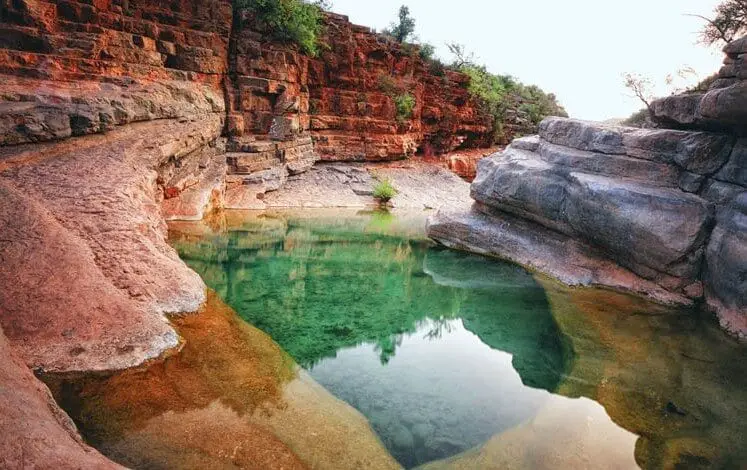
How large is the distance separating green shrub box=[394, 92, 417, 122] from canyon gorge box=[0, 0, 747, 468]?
2978mm

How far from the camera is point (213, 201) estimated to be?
1107 centimetres

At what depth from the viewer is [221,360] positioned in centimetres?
382

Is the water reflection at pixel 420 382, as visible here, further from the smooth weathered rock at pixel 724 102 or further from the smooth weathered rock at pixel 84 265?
the smooth weathered rock at pixel 724 102

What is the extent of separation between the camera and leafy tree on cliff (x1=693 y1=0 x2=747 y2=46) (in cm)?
854

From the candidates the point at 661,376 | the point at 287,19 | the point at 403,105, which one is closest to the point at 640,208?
the point at 661,376

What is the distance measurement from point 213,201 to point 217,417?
347 inches

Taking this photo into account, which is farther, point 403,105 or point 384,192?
point 403,105

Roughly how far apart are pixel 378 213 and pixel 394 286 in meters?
6.81

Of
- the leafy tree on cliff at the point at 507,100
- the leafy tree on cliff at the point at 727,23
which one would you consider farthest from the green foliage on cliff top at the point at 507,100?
the leafy tree on cliff at the point at 727,23

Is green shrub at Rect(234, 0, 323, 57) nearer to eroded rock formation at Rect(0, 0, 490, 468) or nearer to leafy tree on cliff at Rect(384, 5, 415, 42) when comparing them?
eroded rock formation at Rect(0, 0, 490, 468)

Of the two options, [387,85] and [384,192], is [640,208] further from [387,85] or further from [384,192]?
[387,85]

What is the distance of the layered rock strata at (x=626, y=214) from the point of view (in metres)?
6.30

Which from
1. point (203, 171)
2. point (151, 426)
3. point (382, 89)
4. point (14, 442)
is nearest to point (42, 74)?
point (203, 171)

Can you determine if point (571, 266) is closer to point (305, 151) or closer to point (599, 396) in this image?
point (599, 396)
